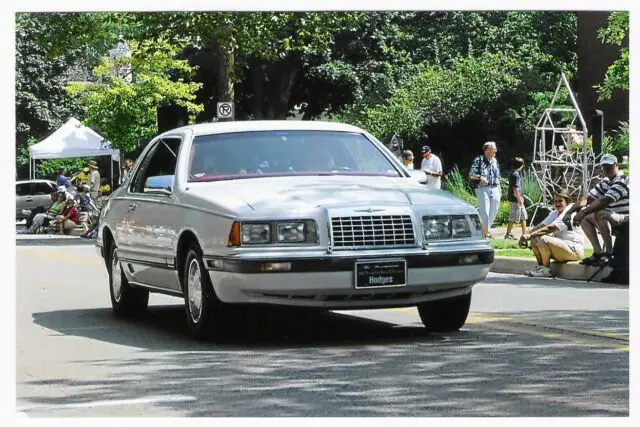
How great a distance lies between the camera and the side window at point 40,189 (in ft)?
95.4

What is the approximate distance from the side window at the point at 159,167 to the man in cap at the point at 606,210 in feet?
21.2

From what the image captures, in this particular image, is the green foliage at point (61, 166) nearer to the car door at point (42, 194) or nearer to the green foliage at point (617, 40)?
the car door at point (42, 194)

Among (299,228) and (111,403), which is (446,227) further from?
(111,403)

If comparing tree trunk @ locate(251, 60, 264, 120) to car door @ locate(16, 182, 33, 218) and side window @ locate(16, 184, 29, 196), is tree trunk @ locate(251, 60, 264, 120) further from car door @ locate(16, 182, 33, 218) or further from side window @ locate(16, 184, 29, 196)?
car door @ locate(16, 182, 33, 218)

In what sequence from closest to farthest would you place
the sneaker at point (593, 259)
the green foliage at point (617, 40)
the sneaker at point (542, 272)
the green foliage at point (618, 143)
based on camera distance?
the sneaker at point (593, 259)
the sneaker at point (542, 272)
the green foliage at point (617, 40)
the green foliage at point (618, 143)

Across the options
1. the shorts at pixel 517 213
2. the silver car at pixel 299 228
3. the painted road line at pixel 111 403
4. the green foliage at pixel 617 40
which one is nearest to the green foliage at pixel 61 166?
the shorts at pixel 517 213

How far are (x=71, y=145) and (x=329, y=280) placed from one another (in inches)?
702

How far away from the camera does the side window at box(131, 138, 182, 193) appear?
1187cm

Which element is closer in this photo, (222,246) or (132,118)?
(222,246)

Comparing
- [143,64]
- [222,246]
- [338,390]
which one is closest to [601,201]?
[222,246]

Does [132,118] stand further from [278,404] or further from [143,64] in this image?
[278,404]

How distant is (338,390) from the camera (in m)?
8.83
